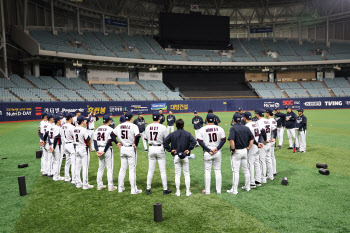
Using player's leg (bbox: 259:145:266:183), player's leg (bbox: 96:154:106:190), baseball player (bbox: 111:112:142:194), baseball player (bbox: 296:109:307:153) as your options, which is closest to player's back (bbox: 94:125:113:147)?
baseball player (bbox: 111:112:142:194)

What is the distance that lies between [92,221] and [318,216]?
523 centimetres

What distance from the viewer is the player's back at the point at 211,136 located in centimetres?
737

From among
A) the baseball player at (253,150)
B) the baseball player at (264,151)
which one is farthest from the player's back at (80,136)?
the baseball player at (264,151)

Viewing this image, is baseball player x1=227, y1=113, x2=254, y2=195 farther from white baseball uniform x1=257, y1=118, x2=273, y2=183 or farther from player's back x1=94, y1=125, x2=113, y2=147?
player's back x1=94, y1=125, x2=113, y2=147

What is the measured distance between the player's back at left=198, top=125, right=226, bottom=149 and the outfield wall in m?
29.9

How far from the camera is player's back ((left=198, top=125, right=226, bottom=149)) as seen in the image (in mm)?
7367

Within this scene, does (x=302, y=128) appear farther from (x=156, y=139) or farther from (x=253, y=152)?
(x=156, y=139)

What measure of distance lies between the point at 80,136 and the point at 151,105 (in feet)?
113

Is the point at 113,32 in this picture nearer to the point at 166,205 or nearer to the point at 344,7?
the point at 344,7

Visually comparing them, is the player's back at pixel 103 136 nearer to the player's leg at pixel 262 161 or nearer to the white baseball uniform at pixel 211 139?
A: the white baseball uniform at pixel 211 139

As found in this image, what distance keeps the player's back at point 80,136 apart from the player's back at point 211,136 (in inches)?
139

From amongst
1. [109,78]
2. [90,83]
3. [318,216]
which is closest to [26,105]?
[90,83]

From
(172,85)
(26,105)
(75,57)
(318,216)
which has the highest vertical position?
(75,57)

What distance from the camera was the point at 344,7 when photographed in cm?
5691
